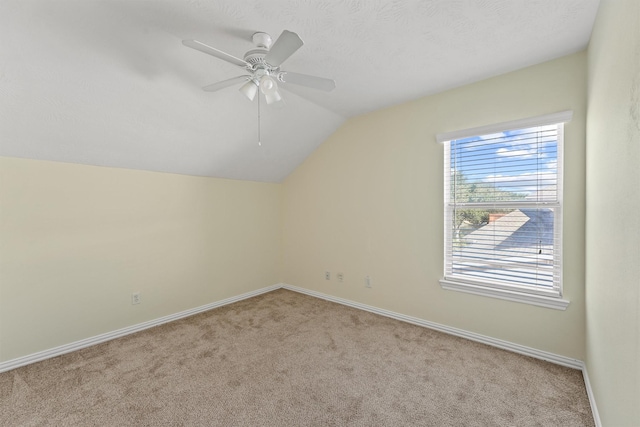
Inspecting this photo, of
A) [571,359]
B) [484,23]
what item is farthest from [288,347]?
[484,23]

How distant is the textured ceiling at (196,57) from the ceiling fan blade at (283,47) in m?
0.29

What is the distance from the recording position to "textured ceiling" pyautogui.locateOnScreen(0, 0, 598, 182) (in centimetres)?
163

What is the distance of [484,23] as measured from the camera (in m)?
1.81

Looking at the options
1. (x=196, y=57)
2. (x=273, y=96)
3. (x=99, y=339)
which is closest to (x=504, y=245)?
(x=273, y=96)

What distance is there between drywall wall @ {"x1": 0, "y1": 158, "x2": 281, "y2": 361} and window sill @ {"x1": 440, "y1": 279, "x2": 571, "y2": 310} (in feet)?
8.83

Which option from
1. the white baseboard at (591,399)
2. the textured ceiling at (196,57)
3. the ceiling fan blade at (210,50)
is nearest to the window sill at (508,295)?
the white baseboard at (591,399)

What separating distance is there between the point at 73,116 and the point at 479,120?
135 inches

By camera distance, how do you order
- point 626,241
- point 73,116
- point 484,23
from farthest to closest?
point 73,116
point 484,23
point 626,241

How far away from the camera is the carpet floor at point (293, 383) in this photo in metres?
1.74

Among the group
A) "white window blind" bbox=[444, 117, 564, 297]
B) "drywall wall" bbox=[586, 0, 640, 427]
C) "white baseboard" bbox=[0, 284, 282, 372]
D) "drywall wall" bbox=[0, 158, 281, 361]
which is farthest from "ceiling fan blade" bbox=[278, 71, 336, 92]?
"white baseboard" bbox=[0, 284, 282, 372]

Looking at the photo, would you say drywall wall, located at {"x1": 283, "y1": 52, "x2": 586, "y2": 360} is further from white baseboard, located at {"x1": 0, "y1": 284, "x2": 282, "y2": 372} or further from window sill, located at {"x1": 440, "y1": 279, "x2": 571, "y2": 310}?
white baseboard, located at {"x1": 0, "y1": 284, "x2": 282, "y2": 372}

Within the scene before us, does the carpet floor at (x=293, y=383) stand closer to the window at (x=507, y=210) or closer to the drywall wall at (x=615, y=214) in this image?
the drywall wall at (x=615, y=214)

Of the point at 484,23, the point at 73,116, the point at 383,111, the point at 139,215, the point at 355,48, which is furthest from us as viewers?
the point at 383,111

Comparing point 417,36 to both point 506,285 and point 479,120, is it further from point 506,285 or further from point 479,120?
point 506,285
